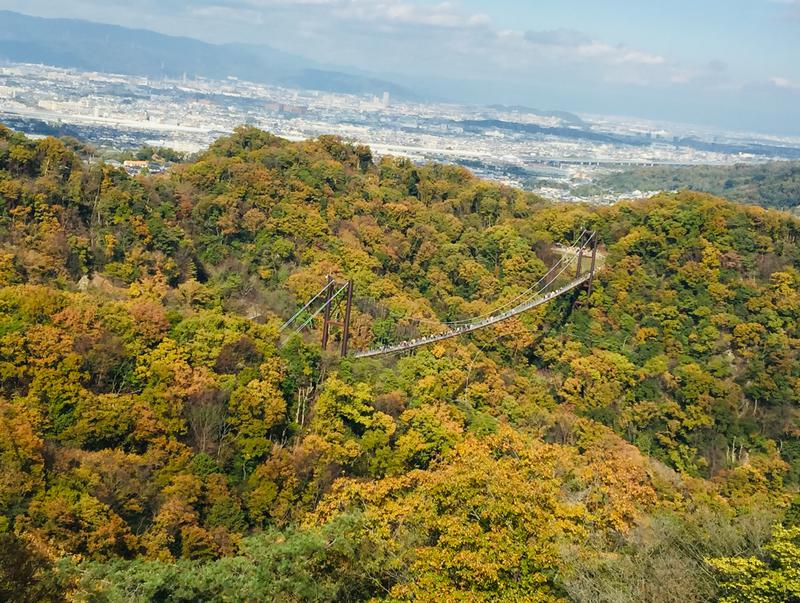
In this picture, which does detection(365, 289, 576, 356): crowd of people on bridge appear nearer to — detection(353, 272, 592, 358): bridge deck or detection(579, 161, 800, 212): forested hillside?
detection(353, 272, 592, 358): bridge deck

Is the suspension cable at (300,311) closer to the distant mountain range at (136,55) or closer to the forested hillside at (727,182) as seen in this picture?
the forested hillside at (727,182)

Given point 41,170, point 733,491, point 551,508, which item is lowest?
point 733,491

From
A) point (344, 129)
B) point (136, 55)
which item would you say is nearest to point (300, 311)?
point (344, 129)

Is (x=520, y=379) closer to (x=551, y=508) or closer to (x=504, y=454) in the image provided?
(x=504, y=454)

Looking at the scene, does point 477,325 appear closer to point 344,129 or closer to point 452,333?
point 452,333

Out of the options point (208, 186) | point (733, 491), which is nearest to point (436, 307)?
point (208, 186)
